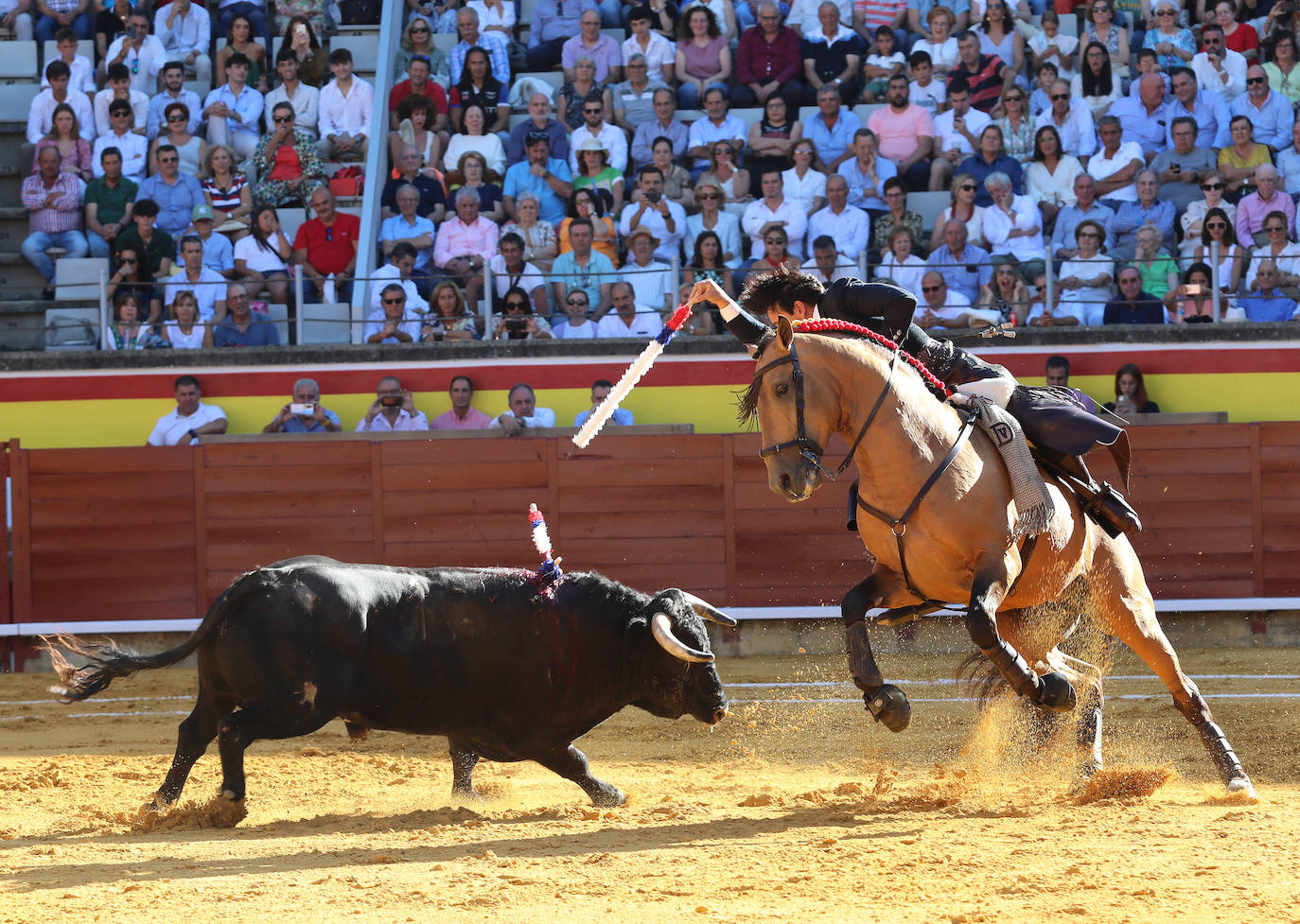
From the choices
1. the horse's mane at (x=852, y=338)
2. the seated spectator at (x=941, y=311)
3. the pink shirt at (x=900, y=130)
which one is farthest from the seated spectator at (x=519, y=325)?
the horse's mane at (x=852, y=338)

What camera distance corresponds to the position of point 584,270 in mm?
11227

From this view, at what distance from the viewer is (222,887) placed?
429 centimetres

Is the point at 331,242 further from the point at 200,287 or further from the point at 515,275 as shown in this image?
the point at 515,275

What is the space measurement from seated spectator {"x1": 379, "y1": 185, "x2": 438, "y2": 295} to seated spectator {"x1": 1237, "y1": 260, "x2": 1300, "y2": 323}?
6.06 meters

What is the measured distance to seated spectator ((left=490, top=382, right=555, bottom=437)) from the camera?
1056 cm

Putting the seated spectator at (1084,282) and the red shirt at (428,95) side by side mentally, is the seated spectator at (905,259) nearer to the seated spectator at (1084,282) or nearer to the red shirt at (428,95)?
the seated spectator at (1084,282)

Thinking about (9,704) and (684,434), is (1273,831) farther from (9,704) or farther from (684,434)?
(9,704)

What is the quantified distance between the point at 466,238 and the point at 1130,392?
504cm

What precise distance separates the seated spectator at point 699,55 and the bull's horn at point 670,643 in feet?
25.9

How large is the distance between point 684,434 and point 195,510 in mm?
3478

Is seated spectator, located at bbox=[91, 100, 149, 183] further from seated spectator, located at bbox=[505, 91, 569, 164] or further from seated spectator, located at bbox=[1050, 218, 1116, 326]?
seated spectator, located at bbox=[1050, 218, 1116, 326]

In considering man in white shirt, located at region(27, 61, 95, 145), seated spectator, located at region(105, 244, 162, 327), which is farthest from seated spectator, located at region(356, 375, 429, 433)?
man in white shirt, located at region(27, 61, 95, 145)

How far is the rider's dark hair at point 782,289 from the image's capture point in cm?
567

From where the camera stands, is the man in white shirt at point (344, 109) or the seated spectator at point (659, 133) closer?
the seated spectator at point (659, 133)
